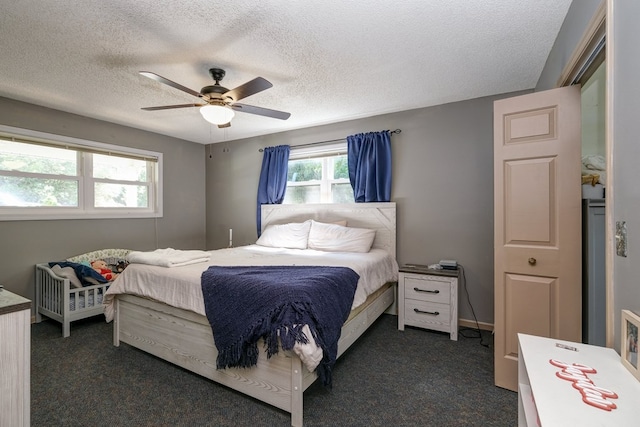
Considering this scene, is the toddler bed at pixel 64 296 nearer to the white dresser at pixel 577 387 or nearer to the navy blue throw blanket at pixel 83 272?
the navy blue throw blanket at pixel 83 272

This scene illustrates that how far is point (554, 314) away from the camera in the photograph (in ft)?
5.90

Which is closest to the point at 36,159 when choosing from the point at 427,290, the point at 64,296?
the point at 64,296

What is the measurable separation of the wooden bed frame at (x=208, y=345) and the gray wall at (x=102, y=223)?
5.26ft

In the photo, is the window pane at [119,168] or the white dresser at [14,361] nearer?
the white dresser at [14,361]

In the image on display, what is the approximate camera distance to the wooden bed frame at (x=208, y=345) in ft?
5.33

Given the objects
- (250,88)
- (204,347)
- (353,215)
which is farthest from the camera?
(353,215)

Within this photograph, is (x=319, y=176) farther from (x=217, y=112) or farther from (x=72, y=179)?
(x=72, y=179)

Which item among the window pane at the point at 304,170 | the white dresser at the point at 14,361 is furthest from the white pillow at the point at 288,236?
the white dresser at the point at 14,361

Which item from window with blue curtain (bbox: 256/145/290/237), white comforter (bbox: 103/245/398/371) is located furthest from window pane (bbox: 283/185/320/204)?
Answer: white comforter (bbox: 103/245/398/371)

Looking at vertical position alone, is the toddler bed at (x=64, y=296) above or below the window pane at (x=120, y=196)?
below

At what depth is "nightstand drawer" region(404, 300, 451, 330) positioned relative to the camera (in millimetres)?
2738

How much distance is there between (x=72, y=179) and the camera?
3535 millimetres

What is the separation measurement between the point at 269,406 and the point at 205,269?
1.05m

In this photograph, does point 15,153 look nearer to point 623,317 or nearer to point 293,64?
point 293,64
